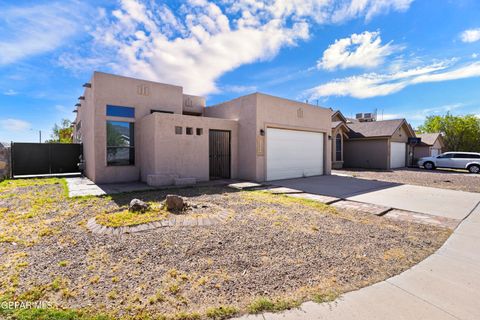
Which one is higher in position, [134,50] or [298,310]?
[134,50]

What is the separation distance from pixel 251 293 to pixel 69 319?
1.70m

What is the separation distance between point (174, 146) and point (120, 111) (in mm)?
3412

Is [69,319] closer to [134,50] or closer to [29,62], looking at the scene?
[134,50]

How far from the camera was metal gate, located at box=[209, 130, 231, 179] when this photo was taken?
1138 cm

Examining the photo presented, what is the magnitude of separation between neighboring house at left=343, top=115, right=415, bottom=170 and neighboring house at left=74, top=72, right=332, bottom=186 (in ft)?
36.5

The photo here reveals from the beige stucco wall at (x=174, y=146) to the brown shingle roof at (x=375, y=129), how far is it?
1585cm

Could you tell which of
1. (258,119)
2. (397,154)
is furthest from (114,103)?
(397,154)

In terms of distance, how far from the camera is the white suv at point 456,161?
651 inches

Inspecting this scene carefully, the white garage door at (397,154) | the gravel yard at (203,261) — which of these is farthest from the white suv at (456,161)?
the gravel yard at (203,261)

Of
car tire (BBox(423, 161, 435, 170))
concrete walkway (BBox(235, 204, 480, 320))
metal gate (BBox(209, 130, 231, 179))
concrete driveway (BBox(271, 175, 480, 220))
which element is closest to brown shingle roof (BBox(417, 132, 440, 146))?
car tire (BBox(423, 161, 435, 170))

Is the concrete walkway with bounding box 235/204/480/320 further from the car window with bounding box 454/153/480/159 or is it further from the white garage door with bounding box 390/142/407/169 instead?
the car window with bounding box 454/153/480/159

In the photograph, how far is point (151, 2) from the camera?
24.3 ft

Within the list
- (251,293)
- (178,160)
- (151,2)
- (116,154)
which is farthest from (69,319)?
(116,154)

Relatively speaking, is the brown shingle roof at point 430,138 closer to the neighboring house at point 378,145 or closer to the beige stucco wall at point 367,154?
the neighboring house at point 378,145
